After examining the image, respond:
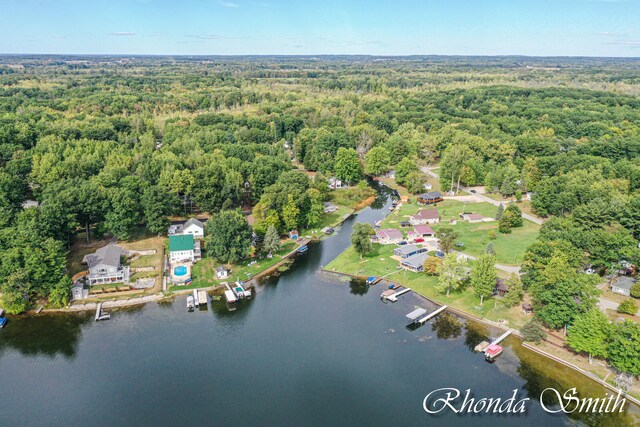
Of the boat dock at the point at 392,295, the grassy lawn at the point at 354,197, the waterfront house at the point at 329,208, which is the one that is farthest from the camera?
the grassy lawn at the point at 354,197

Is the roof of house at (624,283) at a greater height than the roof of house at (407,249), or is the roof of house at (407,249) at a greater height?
the roof of house at (624,283)

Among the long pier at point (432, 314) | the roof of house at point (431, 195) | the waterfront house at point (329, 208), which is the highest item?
the roof of house at point (431, 195)

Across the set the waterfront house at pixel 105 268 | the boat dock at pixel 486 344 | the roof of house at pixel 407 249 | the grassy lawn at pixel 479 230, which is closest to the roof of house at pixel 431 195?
the grassy lawn at pixel 479 230

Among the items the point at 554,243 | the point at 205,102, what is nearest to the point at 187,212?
the point at 554,243

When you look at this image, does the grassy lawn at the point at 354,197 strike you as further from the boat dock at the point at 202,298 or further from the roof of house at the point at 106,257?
the roof of house at the point at 106,257

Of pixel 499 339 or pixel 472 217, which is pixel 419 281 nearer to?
pixel 499 339

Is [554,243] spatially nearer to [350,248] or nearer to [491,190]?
[350,248]

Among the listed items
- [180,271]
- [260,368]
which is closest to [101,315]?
[180,271]
